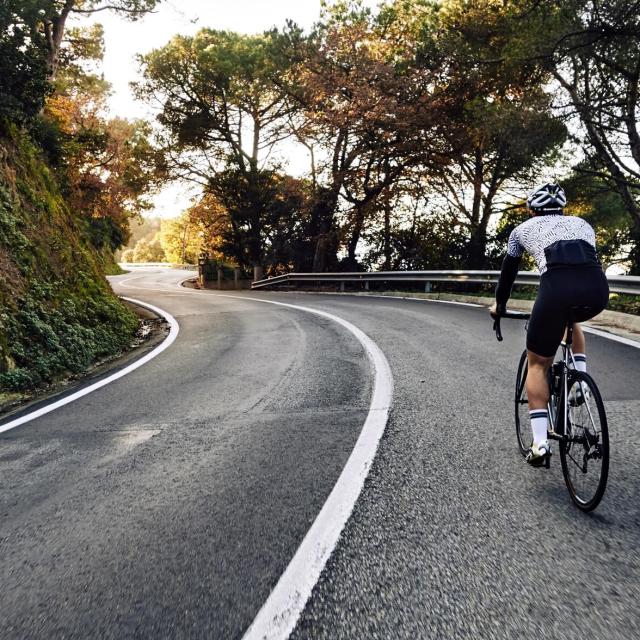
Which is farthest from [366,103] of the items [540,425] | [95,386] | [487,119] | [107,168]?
[107,168]

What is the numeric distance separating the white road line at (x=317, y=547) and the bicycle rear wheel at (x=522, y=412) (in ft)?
3.57

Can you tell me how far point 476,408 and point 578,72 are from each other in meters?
13.4

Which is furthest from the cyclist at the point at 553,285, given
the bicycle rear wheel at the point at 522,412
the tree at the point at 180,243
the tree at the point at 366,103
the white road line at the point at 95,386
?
the tree at the point at 180,243

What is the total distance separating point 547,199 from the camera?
3.32m

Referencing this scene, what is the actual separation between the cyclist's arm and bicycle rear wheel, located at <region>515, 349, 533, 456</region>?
0.50 metres

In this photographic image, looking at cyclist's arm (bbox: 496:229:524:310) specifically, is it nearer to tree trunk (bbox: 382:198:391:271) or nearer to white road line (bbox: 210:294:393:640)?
white road line (bbox: 210:294:393:640)

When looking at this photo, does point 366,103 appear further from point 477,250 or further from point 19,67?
point 19,67

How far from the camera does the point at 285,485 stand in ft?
11.4

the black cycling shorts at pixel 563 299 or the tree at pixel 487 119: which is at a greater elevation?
the tree at pixel 487 119

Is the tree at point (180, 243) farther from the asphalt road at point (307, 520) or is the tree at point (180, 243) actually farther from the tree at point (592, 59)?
the asphalt road at point (307, 520)

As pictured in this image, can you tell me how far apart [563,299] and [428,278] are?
15.5 m

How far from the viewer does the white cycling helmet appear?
10.8 feet

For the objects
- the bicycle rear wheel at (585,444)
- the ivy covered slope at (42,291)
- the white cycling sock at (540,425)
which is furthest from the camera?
the ivy covered slope at (42,291)

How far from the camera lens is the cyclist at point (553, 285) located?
3.08 meters
